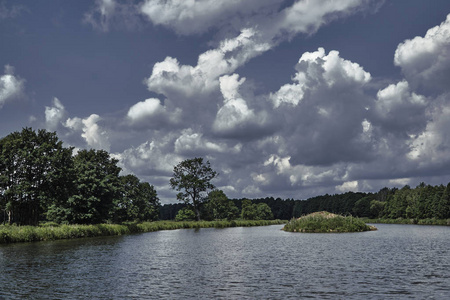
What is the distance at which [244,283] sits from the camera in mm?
23703

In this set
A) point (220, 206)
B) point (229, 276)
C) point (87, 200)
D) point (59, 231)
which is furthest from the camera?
point (220, 206)

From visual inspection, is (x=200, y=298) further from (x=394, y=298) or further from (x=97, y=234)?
(x=97, y=234)

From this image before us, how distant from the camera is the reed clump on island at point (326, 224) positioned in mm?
81562

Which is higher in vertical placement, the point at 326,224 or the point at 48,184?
the point at 48,184

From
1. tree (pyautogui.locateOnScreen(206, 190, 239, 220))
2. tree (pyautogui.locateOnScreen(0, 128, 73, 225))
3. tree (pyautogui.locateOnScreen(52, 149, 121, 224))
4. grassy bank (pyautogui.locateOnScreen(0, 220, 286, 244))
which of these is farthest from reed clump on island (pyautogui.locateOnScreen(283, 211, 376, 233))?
tree (pyautogui.locateOnScreen(206, 190, 239, 220))

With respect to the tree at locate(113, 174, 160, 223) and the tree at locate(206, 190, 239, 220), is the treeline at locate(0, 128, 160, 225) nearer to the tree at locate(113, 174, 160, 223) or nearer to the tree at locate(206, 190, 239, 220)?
the tree at locate(113, 174, 160, 223)

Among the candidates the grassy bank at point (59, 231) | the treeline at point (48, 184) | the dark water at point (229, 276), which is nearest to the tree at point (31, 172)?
the treeline at point (48, 184)

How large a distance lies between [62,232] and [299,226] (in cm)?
5062

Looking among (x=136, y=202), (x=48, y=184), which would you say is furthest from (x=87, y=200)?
(x=136, y=202)

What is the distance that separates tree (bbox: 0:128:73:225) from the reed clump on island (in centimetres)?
5048

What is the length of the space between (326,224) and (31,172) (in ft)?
196

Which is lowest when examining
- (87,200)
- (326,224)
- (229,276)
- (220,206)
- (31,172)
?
(326,224)

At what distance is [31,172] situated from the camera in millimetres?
A: 69375

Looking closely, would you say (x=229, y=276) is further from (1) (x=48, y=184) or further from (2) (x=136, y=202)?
(2) (x=136, y=202)
